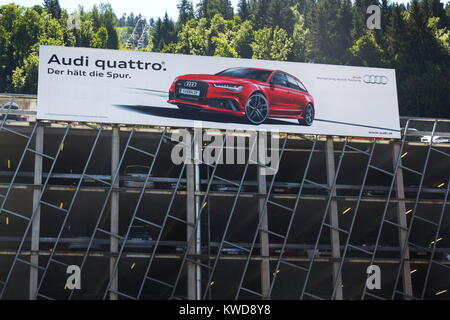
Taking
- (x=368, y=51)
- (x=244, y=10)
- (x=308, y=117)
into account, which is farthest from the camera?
(x=244, y=10)

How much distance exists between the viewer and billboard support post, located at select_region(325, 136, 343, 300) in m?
25.4

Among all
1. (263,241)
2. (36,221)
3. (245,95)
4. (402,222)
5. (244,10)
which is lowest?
(263,241)

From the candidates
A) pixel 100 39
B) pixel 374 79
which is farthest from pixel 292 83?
pixel 100 39

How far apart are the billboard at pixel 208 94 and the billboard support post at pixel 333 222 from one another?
28.9 inches

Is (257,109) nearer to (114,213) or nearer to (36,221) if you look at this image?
(114,213)

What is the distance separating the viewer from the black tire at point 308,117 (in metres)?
27.1

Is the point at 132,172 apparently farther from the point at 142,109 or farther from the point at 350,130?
the point at 350,130

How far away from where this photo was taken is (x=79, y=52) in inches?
1029

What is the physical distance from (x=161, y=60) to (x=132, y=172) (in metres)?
3.96

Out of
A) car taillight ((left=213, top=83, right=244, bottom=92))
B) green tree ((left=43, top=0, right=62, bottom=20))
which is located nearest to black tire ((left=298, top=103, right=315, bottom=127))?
car taillight ((left=213, top=83, right=244, bottom=92))

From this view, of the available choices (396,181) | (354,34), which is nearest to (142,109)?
(396,181)

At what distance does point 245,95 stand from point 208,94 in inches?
49.0

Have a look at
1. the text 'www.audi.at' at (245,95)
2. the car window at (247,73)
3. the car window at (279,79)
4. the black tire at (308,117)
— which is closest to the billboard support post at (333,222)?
the black tire at (308,117)

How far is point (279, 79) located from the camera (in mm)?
27125
